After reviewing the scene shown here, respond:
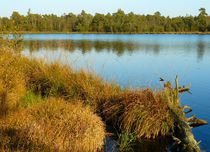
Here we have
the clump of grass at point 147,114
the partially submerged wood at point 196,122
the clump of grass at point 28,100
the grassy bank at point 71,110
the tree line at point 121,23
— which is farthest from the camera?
the tree line at point 121,23

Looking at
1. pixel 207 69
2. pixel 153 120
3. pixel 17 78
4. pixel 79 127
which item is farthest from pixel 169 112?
pixel 207 69

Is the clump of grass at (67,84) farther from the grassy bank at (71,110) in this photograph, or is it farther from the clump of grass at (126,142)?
the clump of grass at (126,142)

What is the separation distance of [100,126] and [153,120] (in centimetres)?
145

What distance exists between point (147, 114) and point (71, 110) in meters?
1.98

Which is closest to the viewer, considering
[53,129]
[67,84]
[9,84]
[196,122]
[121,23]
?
[53,129]

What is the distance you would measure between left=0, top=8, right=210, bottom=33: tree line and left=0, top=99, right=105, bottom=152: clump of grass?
101 meters

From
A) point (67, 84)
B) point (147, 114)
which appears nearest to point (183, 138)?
point (147, 114)

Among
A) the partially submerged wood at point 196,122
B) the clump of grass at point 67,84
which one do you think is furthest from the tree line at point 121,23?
the partially submerged wood at point 196,122

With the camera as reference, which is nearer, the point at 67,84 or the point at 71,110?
the point at 71,110

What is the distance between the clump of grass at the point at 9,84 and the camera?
30.4 ft

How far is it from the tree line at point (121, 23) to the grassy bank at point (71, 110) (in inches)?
3816

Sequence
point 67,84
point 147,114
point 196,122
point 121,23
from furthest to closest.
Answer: point 121,23, point 67,84, point 196,122, point 147,114

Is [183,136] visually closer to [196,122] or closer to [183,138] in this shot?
[183,138]

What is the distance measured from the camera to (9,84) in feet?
34.1
